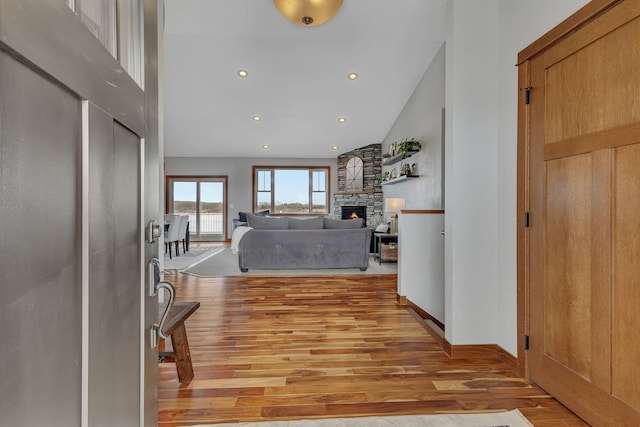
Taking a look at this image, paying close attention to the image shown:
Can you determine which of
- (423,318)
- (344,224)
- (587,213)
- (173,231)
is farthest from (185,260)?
(587,213)

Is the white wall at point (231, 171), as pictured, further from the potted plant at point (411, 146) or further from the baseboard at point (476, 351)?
the baseboard at point (476, 351)

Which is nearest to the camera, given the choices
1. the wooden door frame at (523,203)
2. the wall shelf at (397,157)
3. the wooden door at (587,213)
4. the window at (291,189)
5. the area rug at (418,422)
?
the wooden door at (587,213)

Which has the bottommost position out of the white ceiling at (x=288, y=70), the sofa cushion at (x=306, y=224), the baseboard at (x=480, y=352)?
the baseboard at (x=480, y=352)

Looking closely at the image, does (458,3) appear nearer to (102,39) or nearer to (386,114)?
(102,39)

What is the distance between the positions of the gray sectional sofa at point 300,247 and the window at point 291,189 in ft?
15.2

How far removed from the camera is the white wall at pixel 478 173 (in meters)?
2.10

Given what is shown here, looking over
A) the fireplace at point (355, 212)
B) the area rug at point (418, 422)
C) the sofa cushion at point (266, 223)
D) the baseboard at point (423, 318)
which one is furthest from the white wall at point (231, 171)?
the area rug at point (418, 422)

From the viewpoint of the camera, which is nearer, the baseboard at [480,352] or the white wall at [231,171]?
the baseboard at [480,352]

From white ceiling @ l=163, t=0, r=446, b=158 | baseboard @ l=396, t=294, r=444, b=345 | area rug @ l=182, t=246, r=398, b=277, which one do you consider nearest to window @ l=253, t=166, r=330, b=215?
white ceiling @ l=163, t=0, r=446, b=158

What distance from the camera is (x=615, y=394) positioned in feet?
4.54

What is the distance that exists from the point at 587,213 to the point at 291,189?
336 inches

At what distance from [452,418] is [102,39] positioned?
1966mm

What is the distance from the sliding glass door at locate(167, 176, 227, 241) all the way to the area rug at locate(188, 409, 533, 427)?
8.49 m

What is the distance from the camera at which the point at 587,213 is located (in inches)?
60.2
